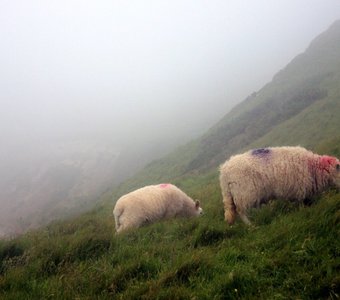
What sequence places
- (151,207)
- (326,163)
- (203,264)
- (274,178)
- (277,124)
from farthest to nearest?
(277,124)
(151,207)
(326,163)
(274,178)
(203,264)

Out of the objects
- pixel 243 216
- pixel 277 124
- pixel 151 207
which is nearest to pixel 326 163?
pixel 243 216

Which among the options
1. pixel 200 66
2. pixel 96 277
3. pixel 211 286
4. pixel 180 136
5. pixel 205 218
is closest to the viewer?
pixel 211 286

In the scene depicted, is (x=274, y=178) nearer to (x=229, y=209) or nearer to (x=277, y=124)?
(x=229, y=209)

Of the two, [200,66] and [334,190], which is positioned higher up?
[200,66]

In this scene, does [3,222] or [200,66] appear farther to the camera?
[200,66]

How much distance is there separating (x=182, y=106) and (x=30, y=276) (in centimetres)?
7846

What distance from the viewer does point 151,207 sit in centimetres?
950

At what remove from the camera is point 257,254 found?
5.17 meters

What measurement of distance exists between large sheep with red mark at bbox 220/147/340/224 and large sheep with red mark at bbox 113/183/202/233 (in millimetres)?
2315

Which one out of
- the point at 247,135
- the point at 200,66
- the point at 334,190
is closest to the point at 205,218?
the point at 334,190

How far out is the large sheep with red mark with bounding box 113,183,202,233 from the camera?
364 inches

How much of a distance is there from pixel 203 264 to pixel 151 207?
4548 millimetres

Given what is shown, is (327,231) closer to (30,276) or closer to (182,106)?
(30,276)

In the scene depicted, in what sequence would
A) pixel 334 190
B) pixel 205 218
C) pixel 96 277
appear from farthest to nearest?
pixel 205 218
pixel 334 190
pixel 96 277
